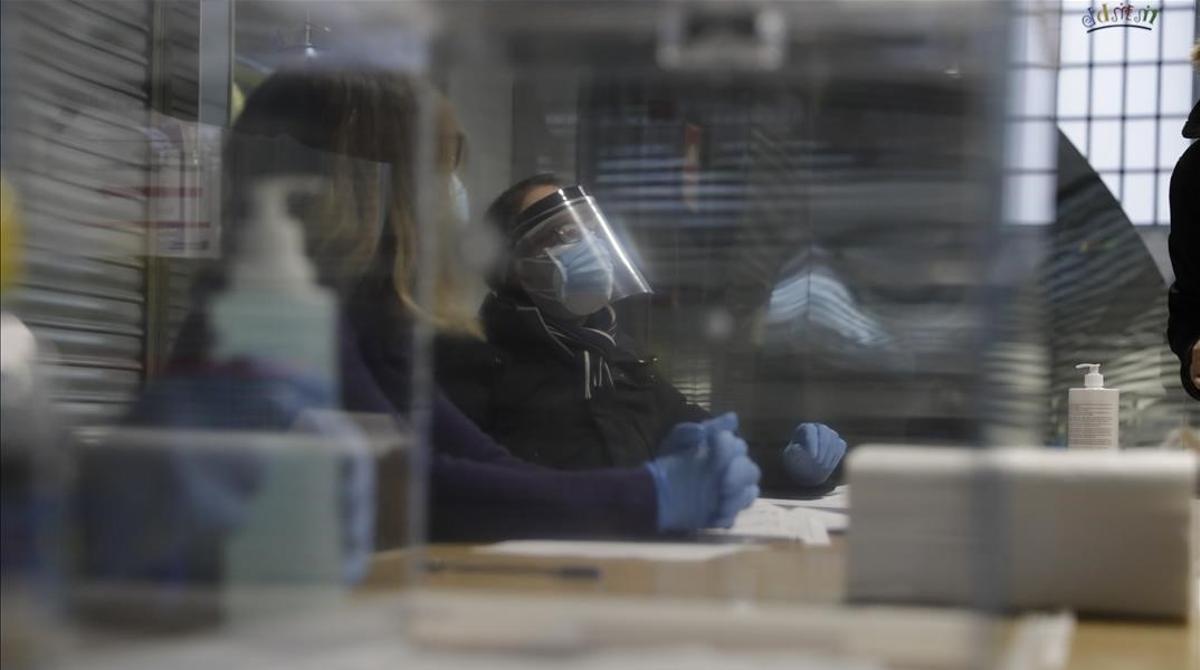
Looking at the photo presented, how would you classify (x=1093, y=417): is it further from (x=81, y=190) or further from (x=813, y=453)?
(x=81, y=190)

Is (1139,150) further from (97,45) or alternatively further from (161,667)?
(161,667)

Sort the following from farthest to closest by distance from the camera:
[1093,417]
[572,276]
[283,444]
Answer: [1093,417] → [572,276] → [283,444]

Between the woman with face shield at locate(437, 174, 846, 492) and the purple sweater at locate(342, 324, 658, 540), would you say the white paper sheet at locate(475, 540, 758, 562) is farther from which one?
the woman with face shield at locate(437, 174, 846, 492)

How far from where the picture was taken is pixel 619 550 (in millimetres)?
769

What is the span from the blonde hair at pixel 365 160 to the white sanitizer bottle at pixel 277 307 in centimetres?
2

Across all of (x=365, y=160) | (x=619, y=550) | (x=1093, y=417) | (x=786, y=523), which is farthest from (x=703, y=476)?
(x=1093, y=417)

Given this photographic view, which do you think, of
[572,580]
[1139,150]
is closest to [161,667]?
[572,580]

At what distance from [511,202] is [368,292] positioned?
1.16 feet

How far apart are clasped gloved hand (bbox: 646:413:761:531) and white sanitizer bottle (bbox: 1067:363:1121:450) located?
0.39 m

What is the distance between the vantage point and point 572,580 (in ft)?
2.28

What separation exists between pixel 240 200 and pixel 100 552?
195mm

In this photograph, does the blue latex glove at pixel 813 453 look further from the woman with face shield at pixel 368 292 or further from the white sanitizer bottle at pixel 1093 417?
the white sanitizer bottle at pixel 1093 417

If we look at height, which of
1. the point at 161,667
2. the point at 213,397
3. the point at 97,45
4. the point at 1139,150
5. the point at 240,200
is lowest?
the point at 161,667

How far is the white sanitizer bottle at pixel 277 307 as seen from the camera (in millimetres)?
641
